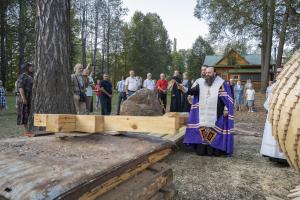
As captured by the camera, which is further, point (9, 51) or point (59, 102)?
point (9, 51)

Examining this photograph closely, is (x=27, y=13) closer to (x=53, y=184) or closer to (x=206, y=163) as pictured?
(x=206, y=163)

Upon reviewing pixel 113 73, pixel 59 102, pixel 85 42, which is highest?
pixel 85 42

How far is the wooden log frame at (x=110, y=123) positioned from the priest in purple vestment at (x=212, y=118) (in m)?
2.87

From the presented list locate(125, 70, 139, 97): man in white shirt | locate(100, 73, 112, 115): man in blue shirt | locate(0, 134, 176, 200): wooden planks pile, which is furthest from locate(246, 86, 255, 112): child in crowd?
locate(0, 134, 176, 200): wooden planks pile

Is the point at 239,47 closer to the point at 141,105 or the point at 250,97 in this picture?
the point at 250,97

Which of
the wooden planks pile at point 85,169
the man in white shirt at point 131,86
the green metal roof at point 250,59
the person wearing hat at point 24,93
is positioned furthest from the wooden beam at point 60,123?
the green metal roof at point 250,59

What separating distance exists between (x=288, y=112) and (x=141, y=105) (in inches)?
305

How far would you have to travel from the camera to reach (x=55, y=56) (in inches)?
176

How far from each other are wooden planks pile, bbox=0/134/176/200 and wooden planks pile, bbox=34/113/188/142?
11 cm

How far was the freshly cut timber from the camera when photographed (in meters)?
1.00

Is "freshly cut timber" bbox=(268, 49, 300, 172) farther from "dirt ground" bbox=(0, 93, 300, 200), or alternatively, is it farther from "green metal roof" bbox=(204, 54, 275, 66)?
"green metal roof" bbox=(204, 54, 275, 66)

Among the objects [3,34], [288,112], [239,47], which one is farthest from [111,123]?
[3,34]

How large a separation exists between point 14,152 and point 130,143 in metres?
0.89

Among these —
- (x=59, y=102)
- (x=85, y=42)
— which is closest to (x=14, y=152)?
(x=59, y=102)
